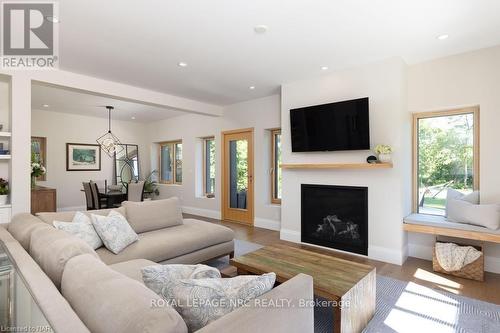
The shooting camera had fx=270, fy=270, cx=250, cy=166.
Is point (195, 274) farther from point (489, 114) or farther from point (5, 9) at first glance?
point (489, 114)

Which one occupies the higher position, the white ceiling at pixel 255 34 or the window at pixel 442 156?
the white ceiling at pixel 255 34

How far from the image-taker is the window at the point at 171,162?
7550 mm

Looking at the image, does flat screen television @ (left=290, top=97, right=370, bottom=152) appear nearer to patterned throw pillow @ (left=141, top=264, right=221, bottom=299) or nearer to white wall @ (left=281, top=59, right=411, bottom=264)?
white wall @ (left=281, top=59, right=411, bottom=264)

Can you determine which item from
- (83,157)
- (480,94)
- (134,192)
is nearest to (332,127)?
(480,94)

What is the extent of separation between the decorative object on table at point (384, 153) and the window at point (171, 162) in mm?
5404

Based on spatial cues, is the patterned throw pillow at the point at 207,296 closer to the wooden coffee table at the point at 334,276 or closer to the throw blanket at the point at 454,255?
the wooden coffee table at the point at 334,276

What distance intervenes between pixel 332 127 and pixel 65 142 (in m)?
6.57

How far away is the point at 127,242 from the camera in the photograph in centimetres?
262

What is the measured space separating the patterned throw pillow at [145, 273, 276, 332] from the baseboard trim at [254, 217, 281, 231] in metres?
4.02

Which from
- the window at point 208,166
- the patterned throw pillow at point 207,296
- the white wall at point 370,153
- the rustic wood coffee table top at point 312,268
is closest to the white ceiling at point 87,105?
the window at point 208,166

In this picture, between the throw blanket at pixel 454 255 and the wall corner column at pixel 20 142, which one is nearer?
the throw blanket at pixel 454 255

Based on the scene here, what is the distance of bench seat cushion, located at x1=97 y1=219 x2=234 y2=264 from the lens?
2.51 m

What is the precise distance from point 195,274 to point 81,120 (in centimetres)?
732

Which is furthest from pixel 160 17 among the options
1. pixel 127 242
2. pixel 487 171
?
pixel 487 171
